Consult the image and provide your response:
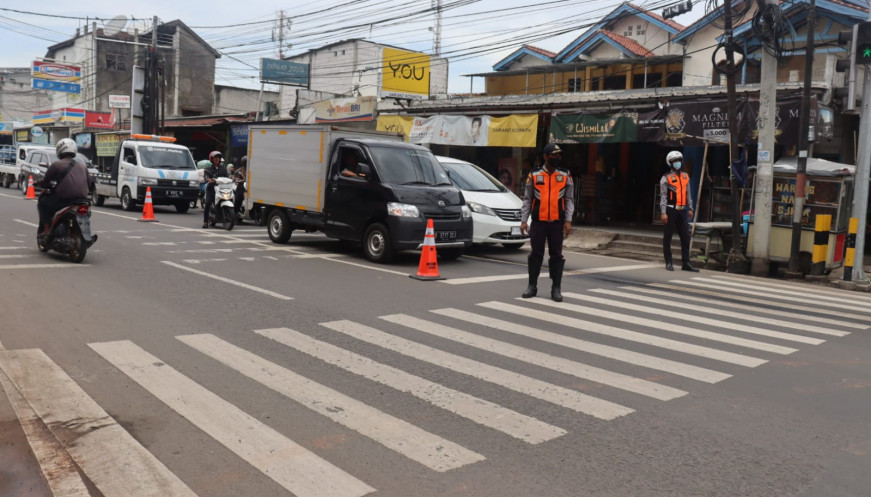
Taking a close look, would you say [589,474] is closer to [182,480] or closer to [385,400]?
[385,400]

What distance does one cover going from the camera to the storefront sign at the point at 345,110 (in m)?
25.4

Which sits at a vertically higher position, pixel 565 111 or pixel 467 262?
pixel 565 111

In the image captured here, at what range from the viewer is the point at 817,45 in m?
17.4

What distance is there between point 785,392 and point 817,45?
48.7 feet

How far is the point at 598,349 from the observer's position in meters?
6.73

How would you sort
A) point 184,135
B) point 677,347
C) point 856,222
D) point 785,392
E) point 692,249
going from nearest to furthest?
point 785,392 → point 677,347 → point 856,222 → point 692,249 → point 184,135

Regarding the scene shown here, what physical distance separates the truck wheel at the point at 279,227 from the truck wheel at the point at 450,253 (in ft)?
10.2

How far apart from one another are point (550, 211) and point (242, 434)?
5703 mm

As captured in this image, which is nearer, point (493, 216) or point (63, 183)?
point (63, 183)

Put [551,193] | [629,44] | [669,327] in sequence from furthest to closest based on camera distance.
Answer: [629,44]
[551,193]
[669,327]

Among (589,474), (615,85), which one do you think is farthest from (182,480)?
(615,85)

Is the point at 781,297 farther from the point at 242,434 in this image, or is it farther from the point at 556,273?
the point at 242,434

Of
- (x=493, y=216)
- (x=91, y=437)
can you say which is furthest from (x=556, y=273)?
(x=91, y=437)

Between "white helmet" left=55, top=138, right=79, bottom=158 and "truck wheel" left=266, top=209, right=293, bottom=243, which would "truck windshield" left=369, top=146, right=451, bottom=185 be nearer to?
"truck wheel" left=266, top=209, right=293, bottom=243
